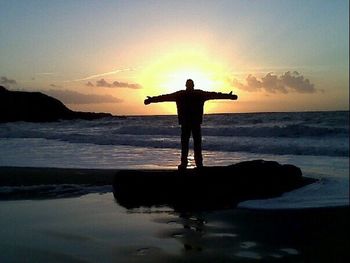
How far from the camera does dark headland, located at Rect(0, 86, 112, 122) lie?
74500mm

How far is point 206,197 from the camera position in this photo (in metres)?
8.70

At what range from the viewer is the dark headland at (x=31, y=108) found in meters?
74.5

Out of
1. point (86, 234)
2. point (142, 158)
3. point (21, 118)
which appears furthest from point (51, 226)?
point (21, 118)

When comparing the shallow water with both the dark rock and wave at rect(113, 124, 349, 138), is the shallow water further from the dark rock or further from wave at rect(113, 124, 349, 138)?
wave at rect(113, 124, 349, 138)

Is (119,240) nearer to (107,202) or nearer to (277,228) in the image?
(277,228)

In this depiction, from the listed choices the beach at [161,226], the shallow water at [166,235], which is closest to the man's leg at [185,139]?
the beach at [161,226]

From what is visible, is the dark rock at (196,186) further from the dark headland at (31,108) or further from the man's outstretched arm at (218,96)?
the dark headland at (31,108)

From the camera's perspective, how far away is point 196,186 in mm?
8758

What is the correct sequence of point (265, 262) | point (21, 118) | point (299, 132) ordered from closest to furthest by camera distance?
point (265, 262) < point (299, 132) < point (21, 118)

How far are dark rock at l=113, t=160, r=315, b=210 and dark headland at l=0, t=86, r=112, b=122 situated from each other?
58.3 meters

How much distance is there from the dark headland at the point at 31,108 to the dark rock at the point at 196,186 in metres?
58.3

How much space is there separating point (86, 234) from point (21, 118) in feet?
239

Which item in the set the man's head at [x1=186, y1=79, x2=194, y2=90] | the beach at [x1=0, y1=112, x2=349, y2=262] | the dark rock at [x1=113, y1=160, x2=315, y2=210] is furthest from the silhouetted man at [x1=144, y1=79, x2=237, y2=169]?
the beach at [x1=0, y1=112, x2=349, y2=262]

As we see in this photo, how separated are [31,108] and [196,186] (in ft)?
271
